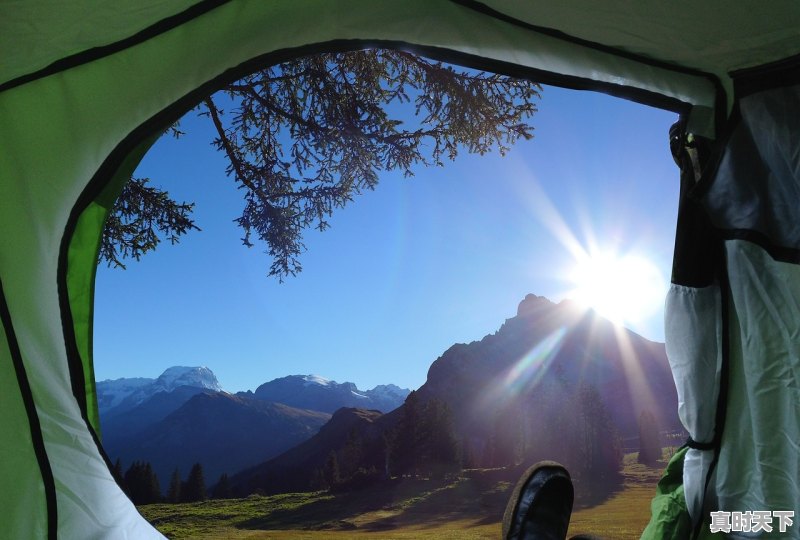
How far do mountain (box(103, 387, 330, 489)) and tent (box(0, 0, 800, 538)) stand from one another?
151ft

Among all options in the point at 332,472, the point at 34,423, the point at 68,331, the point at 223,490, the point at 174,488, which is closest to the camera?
the point at 34,423

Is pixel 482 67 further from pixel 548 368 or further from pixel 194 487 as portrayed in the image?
pixel 548 368

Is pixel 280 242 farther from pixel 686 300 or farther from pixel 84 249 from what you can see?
pixel 686 300

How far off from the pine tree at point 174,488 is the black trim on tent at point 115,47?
36.2 ft

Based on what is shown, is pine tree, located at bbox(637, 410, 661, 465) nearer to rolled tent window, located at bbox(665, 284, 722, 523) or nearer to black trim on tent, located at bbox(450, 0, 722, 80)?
rolled tent window, located at bbox(665, 284, 722, 523)

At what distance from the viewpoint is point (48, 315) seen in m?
1.18

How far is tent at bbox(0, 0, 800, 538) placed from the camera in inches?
43.6

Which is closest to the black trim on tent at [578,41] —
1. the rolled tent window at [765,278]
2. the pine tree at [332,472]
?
the rolled tent window at [765,278]

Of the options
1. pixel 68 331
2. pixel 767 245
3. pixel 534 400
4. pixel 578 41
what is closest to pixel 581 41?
pixel 578 41

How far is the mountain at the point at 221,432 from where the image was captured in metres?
47.2

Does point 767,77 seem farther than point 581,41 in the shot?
No

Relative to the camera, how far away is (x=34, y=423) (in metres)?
1.12

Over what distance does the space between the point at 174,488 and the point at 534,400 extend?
755 inches

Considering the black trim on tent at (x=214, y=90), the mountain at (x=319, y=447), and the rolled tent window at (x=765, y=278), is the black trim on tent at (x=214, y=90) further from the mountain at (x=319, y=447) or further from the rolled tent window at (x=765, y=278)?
the mountain at (x=319, y=447)
